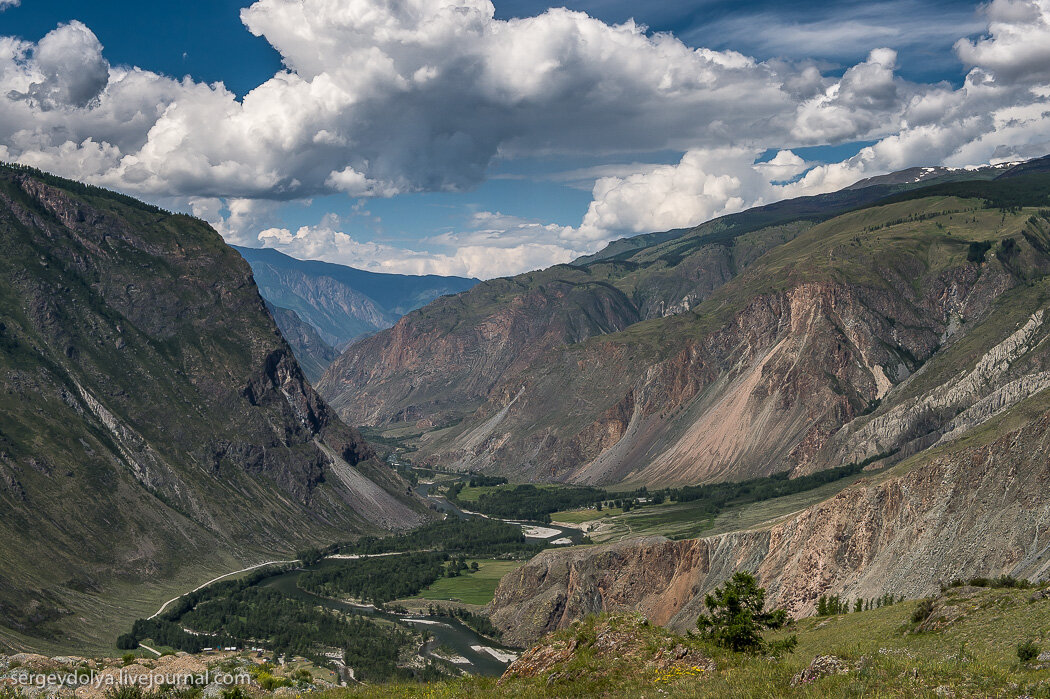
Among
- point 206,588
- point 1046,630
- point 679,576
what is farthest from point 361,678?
point 1046,630

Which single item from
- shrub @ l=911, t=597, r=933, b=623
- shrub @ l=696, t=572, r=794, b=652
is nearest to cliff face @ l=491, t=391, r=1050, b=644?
shrub @ l=911, t=597, r=933, b=623

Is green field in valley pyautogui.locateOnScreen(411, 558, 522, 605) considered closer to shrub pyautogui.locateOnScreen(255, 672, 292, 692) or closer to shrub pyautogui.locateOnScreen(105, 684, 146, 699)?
shrub pyautogui.locateOnScreen(255, 672, 292, 692)

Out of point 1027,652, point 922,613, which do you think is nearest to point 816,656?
point 1027,652

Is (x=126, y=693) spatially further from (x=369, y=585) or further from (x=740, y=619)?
(x=369, y=585)

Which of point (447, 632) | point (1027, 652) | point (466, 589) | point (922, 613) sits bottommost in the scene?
point (466, 589)

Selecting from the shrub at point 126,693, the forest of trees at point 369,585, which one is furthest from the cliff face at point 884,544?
the shrub at point 126,693

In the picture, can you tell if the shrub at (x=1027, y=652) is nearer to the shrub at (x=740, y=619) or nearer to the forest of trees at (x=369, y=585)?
the shrub at (x=740, y=619)

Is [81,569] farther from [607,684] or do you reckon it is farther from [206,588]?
[607,684]
